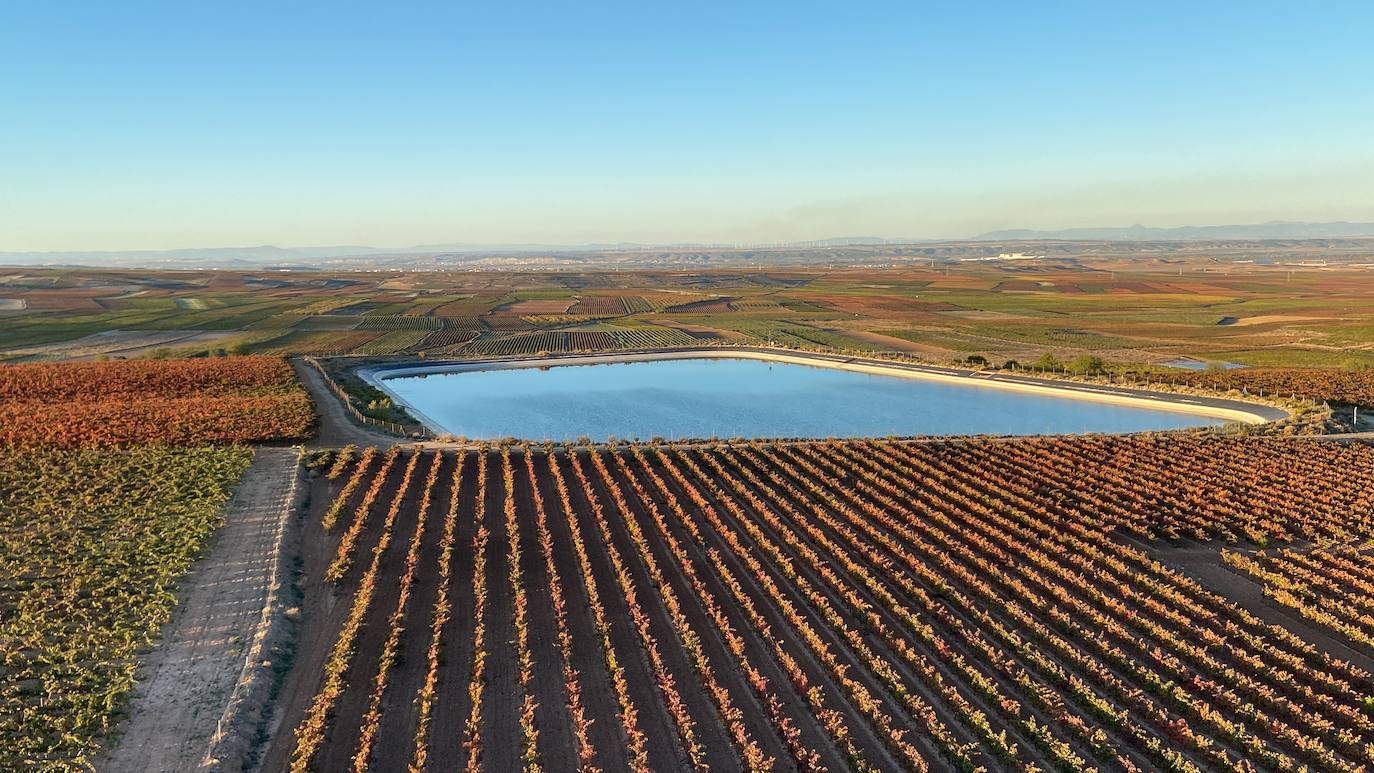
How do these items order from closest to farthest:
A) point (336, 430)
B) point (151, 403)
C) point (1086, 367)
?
point (336, 430) < point (151, 403) < point (1086, 367)

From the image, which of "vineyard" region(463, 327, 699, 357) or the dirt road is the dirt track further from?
"vineyard" region(463, 327, 699, 357)

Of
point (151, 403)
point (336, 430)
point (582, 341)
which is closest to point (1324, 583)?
point (336, 430)

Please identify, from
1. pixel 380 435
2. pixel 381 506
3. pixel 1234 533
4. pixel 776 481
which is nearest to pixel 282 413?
pixel 380 435

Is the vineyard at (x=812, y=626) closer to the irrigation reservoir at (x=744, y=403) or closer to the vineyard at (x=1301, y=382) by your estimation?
the irrigation reservoir at (x=744, y=403)

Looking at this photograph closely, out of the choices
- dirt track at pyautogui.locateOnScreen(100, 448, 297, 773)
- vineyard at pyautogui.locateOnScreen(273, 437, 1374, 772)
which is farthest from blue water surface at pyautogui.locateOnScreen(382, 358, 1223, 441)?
dirt track at pyautogui.locateOnScreen(100, 448, 297, 773)

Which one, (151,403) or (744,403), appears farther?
(744,403)

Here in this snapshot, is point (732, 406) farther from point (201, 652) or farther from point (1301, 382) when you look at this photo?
point (1301, 382)
